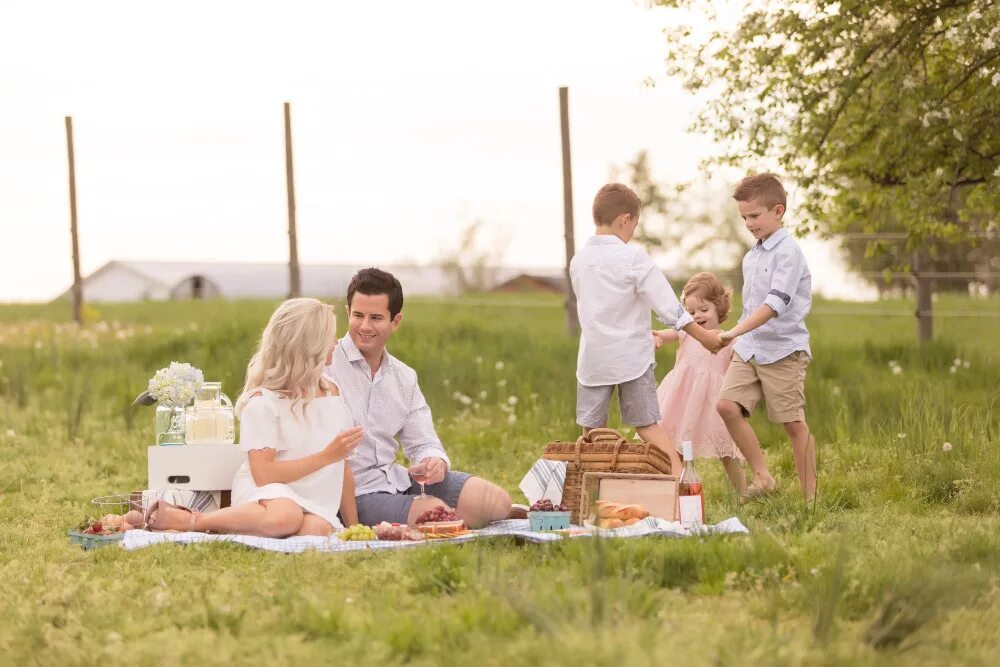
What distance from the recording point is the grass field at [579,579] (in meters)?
3.60

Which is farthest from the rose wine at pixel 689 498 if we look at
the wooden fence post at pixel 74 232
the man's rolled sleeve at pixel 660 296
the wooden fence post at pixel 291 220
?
the wooden fence post at pixel 74 232

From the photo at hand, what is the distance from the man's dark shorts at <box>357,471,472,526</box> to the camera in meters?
6.23

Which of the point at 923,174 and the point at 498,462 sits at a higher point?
the point at 923,174

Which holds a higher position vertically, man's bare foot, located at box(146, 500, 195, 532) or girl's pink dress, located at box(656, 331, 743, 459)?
girl's pink dress, located at box(656, 331, 743, 459)

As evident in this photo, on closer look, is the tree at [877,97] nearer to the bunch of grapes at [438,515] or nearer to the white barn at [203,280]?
the bunch of grapes at [438,515]

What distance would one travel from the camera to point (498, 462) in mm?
8867

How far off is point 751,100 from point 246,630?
7.75m

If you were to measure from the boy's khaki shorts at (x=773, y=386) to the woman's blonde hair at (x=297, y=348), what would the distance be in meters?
2.23

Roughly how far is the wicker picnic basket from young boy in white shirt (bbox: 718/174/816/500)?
2.44ft

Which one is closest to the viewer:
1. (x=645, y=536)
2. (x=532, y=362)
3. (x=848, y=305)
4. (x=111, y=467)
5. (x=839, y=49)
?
(x=645, y=536)

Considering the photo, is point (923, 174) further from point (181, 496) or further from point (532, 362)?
point (181, 496)

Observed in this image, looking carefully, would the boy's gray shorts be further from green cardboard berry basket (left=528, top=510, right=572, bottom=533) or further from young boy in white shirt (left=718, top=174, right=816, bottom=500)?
green cardboard berry basket (left=528, top=510, right=572, bottom=533)

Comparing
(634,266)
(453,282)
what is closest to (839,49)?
(634,266)

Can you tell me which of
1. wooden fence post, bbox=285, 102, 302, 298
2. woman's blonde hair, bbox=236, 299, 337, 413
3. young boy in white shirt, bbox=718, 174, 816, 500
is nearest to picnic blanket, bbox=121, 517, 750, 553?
woman's blonde hair, bbox=236, 299, 337, 413
